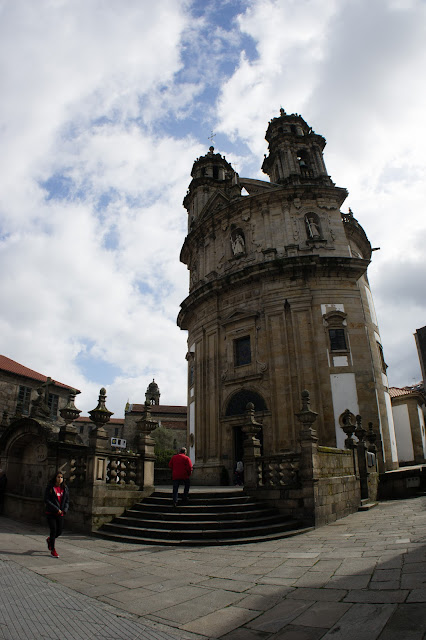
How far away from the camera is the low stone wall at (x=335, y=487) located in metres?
10.8

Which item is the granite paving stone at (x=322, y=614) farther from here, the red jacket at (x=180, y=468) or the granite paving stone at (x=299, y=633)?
the red jacket at (x=180, y=468)

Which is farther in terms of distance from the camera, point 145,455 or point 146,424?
point 146,424

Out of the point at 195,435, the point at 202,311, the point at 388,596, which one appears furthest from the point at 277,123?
the point at 388,596

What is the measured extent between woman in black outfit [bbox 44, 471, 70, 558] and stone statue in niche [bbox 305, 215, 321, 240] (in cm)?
1914

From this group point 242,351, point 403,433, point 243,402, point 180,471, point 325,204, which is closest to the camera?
point 180,471

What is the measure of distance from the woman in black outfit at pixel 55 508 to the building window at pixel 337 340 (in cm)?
1525

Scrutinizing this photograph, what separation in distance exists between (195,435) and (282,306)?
29.8ft

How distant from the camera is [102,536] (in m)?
9.47

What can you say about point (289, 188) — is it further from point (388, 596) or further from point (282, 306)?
point (388, 596)

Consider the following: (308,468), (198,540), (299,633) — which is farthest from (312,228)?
(299,633)

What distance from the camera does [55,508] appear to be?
7.63 metres

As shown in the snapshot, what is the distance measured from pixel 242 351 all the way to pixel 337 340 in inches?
208

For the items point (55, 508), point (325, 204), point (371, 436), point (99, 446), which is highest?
point (325, 204)

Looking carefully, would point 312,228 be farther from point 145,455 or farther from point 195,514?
point 195,514
